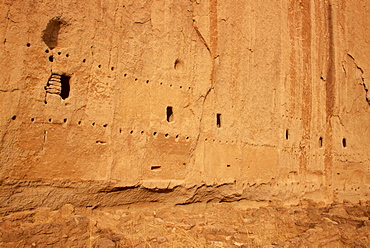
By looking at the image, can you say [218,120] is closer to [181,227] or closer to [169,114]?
[169,114]

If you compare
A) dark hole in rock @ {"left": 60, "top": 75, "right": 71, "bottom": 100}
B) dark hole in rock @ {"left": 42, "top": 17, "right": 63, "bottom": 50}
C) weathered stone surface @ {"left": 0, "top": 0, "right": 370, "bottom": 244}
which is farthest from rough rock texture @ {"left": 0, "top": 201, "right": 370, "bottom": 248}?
dark hole in rock @ {"left": 42, "top": 17, "right": 63, "bottom": 50}

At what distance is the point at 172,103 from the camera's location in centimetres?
568

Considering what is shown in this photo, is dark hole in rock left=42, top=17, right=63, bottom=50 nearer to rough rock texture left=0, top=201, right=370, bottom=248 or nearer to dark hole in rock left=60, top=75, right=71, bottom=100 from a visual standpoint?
dark hole in rock left=60, top=75, right=71, bottom=100

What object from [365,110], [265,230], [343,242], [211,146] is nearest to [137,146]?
[211,146]

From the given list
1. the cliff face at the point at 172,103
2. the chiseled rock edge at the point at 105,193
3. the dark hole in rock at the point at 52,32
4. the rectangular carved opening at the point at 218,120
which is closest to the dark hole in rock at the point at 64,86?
the cliff face at the point at 172,103

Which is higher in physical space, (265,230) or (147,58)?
(147,58)

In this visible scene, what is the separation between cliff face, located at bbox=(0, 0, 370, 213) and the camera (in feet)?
14.2

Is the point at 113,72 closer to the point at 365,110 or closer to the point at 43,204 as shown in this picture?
the point at 43,204

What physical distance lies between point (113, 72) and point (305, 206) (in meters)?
5.04

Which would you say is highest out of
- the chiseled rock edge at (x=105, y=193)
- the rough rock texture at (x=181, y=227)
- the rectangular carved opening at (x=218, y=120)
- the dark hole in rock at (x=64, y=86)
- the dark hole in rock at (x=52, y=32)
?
the dark hole in rock at (x=52, y=32)

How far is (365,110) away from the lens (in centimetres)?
966

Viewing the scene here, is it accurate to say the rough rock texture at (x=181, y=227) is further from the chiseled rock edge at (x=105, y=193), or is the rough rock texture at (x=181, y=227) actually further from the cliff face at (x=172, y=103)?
the cliff face at (x=172, y=103)

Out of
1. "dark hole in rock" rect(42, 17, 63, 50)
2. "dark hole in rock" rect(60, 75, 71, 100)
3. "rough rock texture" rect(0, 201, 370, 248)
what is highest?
"dark hole in rock" rect(42, 17, 63, 50)

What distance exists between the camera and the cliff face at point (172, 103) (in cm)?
434
